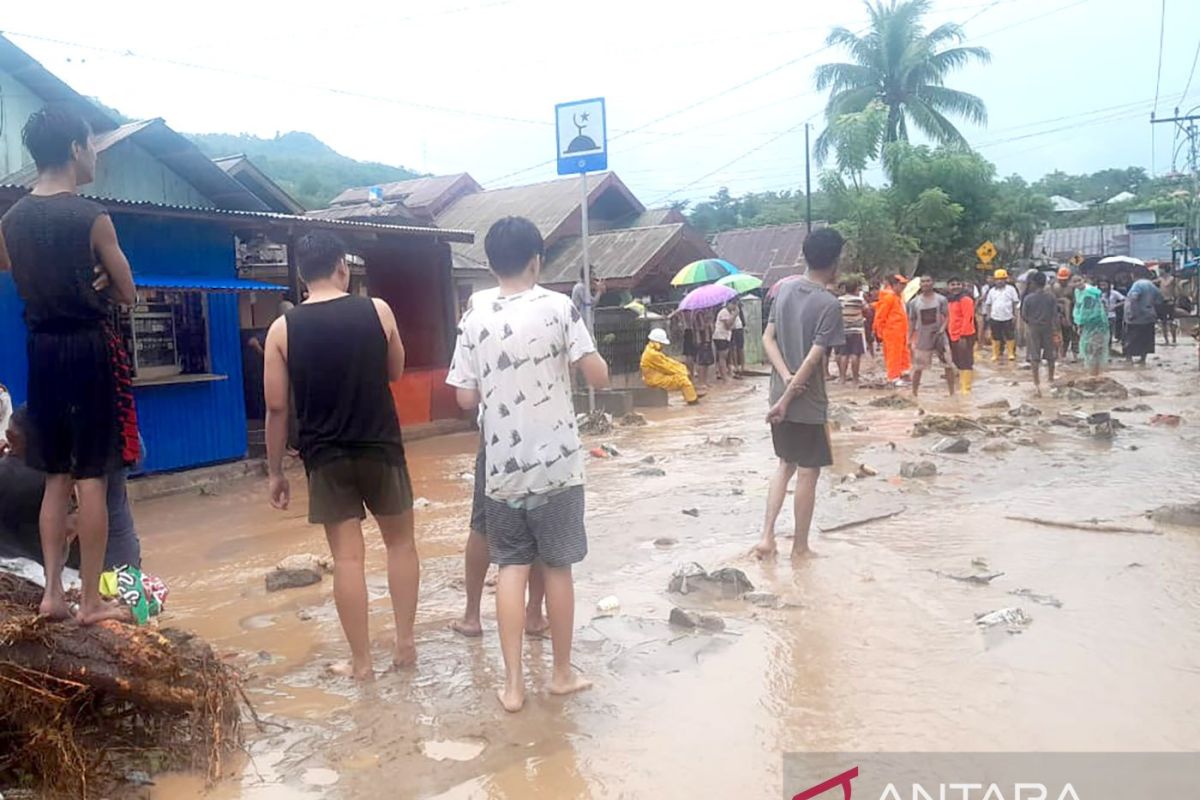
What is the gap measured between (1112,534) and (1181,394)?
880 centimetres

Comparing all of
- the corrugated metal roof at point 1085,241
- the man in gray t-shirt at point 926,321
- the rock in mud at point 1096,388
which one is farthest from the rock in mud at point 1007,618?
the corrugated metal roof at point 1085,241

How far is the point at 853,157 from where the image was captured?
2906 centimetres

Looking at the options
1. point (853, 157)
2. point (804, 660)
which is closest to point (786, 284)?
point (804, 660)

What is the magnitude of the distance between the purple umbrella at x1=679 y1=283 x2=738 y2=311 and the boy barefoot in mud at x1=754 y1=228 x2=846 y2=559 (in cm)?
1171

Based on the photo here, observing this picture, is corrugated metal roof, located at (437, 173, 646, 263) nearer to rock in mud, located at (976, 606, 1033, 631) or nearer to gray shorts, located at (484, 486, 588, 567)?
rock in mud, located at (976, 606, 1033, 631)

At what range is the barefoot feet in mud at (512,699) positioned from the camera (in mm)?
3537

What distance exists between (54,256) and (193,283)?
6308 millimetres

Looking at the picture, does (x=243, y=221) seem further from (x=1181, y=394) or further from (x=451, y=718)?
(x=1181, y=394)

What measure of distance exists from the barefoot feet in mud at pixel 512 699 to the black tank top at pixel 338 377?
3.37 feet

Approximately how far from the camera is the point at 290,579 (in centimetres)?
546

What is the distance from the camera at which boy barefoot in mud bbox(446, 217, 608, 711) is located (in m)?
3.55

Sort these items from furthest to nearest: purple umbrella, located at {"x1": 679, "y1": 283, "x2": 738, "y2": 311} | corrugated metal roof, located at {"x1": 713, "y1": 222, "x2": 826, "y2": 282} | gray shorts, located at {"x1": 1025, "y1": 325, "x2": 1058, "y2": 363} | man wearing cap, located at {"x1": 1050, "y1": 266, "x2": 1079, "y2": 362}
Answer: corrugated metal roof, located at {"x1": 713, "y1": 222, "x2": 826, "y2": 282}
man wearing cap, located at {"x1": 1050, "y1": 266, "x2": 1079, "y2": 362}
purple umbrella, located at {"x1": 679, "y1": 283, "x2": 738, "y2": 311}
gray shorts, located at {"x1": 1025, "y1": 325, "x2": 1058, "y2": 363}

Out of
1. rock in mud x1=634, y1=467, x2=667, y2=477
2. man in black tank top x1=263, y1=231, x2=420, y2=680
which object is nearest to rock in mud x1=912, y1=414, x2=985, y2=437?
rock in mud x1=634, y1=467, x2=667, y2=477

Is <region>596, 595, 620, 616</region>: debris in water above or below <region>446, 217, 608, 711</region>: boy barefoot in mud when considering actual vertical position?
below
